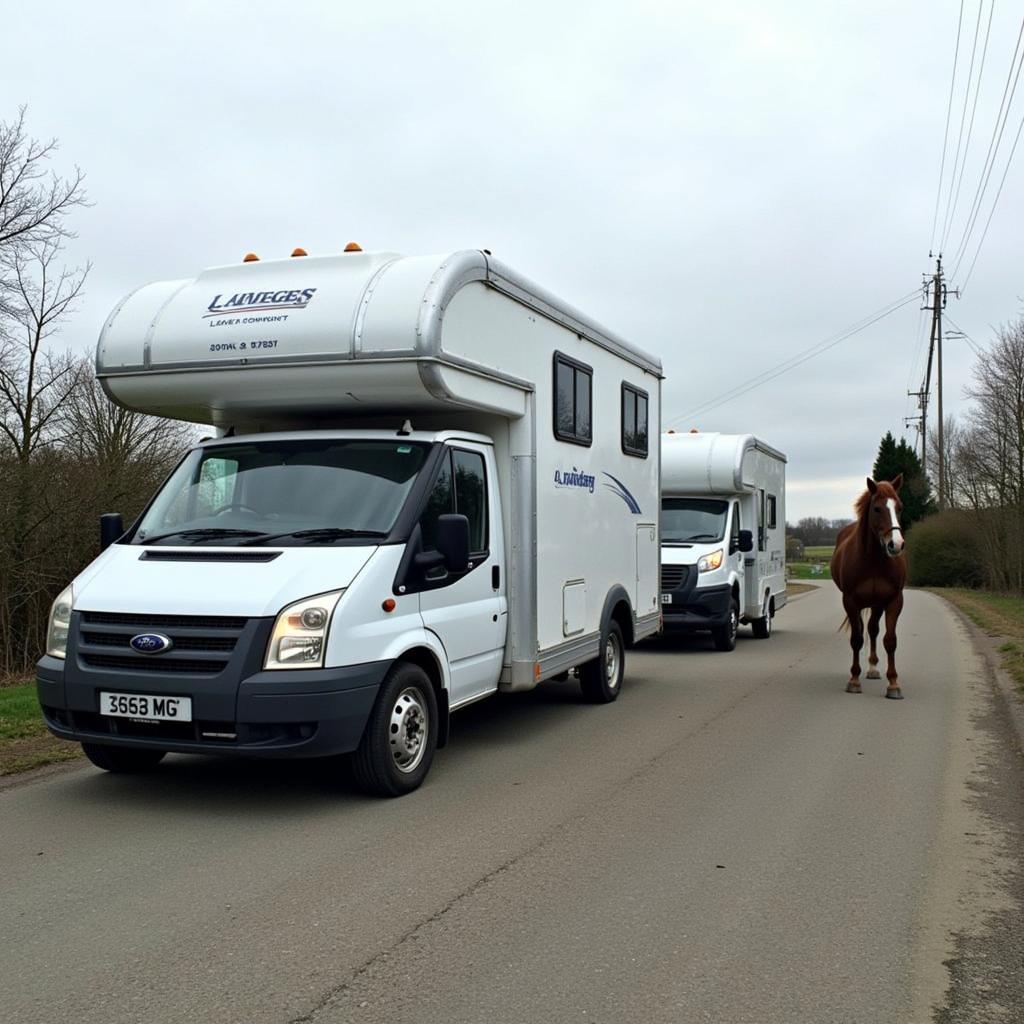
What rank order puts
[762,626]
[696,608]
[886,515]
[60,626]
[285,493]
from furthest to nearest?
[762,626], [696,608], [886,515], [285,493], [60,626]

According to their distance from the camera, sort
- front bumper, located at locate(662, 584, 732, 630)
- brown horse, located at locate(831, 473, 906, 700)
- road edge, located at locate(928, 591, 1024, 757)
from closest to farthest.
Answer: road edge, located at locate(928, 591, 1024, 757) < brown horse, located at locate(831, 473, 906, 700) < front bumper, located at locate(662, 584, 732, 630)

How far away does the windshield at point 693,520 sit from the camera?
15.1 meters

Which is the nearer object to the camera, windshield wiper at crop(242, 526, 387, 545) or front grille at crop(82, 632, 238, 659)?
front grille at crop(82, 632, 238, 659)

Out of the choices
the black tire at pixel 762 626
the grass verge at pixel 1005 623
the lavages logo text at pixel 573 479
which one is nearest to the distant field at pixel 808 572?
the grass verge at pixel 1005 623

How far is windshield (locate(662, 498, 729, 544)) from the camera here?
15125 mm

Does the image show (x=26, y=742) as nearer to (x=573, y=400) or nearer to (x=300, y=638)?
(x=300, y=638)

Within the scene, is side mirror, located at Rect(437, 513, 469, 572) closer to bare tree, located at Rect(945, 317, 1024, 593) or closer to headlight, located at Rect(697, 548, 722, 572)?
headlight, located at Rect(697, 548, 722, 572)

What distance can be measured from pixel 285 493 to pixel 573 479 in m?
2.96

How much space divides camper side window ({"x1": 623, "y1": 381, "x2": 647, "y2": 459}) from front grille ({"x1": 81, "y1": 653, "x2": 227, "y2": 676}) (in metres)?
5.72

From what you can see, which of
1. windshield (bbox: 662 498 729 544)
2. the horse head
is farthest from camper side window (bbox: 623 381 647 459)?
windshield (bbox: 662 498 729 544)

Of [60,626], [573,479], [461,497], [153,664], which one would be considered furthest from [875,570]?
[60,626]

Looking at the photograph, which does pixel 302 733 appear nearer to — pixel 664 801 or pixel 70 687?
pixel 70 687

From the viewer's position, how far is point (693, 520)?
15.4 meters

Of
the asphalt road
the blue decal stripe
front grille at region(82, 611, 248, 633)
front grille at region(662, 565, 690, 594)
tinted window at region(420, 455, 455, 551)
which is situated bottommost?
the asphalt road
